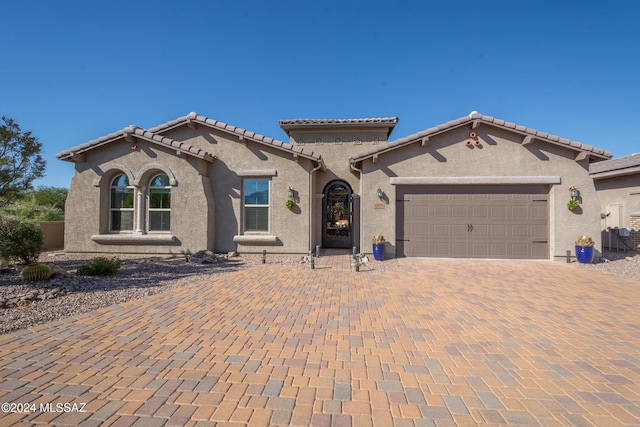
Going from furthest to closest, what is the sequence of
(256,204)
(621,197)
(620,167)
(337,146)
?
(337,146)
(621,197)
(620,167)
(256,204)

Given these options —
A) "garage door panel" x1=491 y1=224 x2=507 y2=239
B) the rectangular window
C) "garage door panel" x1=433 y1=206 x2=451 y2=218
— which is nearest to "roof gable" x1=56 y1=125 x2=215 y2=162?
the rectangular window

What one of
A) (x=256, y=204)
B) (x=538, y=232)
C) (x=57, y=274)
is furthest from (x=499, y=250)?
(x=57, y=274)

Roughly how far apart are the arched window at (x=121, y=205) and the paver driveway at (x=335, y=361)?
689cm

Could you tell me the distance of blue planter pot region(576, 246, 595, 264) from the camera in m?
9.11

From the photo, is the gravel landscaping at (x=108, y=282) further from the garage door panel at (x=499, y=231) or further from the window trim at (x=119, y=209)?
the garage door panel at (x=499, y=231)

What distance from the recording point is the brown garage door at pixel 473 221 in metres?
9.90

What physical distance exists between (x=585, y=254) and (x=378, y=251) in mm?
6629

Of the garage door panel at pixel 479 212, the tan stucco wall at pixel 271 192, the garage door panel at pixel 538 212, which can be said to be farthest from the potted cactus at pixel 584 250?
the tan stucco wall at pixel 271 192

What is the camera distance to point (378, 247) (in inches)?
377

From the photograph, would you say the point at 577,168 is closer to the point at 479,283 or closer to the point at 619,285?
the point at 619,285

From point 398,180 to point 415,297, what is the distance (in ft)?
17.5

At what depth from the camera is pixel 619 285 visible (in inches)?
265

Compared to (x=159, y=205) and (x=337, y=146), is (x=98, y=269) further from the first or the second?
(x=337, y=146)

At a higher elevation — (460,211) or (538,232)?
(460,211)
